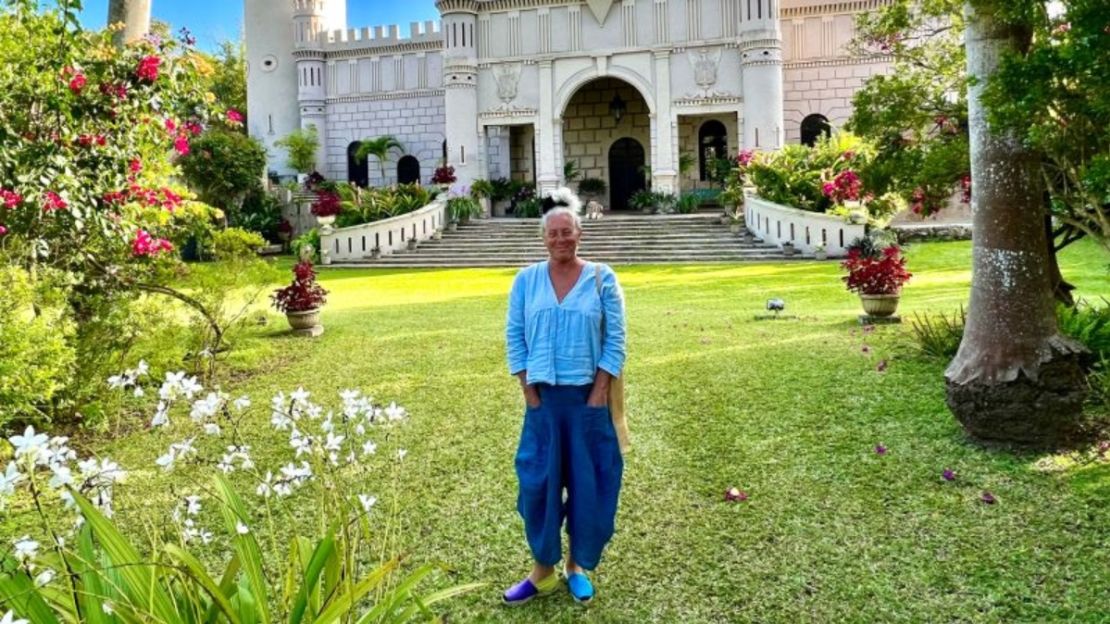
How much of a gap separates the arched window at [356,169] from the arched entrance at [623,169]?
8800 mm

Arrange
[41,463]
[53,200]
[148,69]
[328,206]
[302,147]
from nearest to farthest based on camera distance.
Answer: [41,463] → [53,200] → [148,69] → [328,206] → [302,147]

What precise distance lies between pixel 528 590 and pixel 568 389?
0.84m

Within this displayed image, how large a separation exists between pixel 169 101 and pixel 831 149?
1665cm

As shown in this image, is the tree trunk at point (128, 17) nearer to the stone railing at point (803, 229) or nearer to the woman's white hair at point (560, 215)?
the woman's white hair at point (560, 215)

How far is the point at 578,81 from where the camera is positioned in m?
25.1

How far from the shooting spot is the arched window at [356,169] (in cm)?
3016

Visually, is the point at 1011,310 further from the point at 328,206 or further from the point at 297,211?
the point at 297,211

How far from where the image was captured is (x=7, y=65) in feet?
19.0

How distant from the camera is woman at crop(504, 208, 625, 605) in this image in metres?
3.16

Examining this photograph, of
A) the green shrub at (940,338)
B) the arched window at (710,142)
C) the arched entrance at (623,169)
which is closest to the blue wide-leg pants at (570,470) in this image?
the green shrub at (940,338)

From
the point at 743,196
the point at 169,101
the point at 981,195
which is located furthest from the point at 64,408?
the point at 743,196

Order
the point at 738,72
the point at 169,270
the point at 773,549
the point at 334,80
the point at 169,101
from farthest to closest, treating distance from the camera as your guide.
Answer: the point at 334,80 → the point at 738,72 → the point at 169,270 → the point at 169,101 → the point at 773,549

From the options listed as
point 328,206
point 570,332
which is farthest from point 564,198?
point 328,206

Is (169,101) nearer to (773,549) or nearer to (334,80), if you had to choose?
(773,549)
